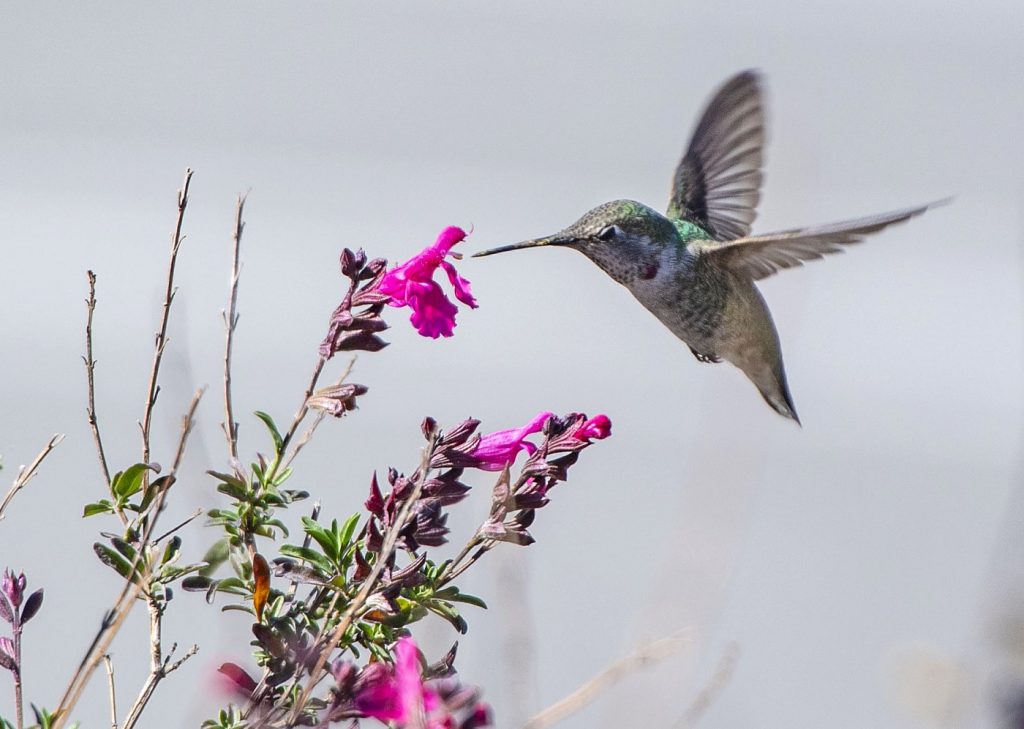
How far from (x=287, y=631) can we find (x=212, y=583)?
14 centimetres

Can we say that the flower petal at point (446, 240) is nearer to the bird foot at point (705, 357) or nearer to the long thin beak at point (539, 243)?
the long thin beak at point (539, 243)

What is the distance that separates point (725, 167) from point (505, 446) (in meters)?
1.50

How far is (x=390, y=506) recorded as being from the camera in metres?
1.39

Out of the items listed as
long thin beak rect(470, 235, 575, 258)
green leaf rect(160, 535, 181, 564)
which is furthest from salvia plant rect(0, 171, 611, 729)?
long thin beak rect(470, 235, 575, 258)

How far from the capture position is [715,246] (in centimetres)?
253

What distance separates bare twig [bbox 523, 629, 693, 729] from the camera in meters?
1.15

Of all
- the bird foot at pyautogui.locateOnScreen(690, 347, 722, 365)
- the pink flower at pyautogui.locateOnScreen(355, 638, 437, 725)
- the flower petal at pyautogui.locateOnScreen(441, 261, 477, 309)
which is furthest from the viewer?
the bird foot at pyautogui.locateOnScreen(690, 347, 722, 365)

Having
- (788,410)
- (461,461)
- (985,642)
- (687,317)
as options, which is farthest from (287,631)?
(788,410)

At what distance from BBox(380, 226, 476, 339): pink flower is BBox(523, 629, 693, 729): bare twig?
19.9 inches

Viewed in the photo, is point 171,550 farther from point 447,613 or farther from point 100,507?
point 447,613

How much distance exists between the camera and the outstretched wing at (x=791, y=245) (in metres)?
1.84

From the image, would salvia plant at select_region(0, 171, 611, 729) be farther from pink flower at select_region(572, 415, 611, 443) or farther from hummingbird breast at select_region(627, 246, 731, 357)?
hummingbird breast at select_region(627, 246, 731, 357)

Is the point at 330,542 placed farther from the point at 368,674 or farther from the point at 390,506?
the point at 368,674

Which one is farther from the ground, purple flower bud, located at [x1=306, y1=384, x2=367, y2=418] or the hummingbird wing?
the hummingbird wing
